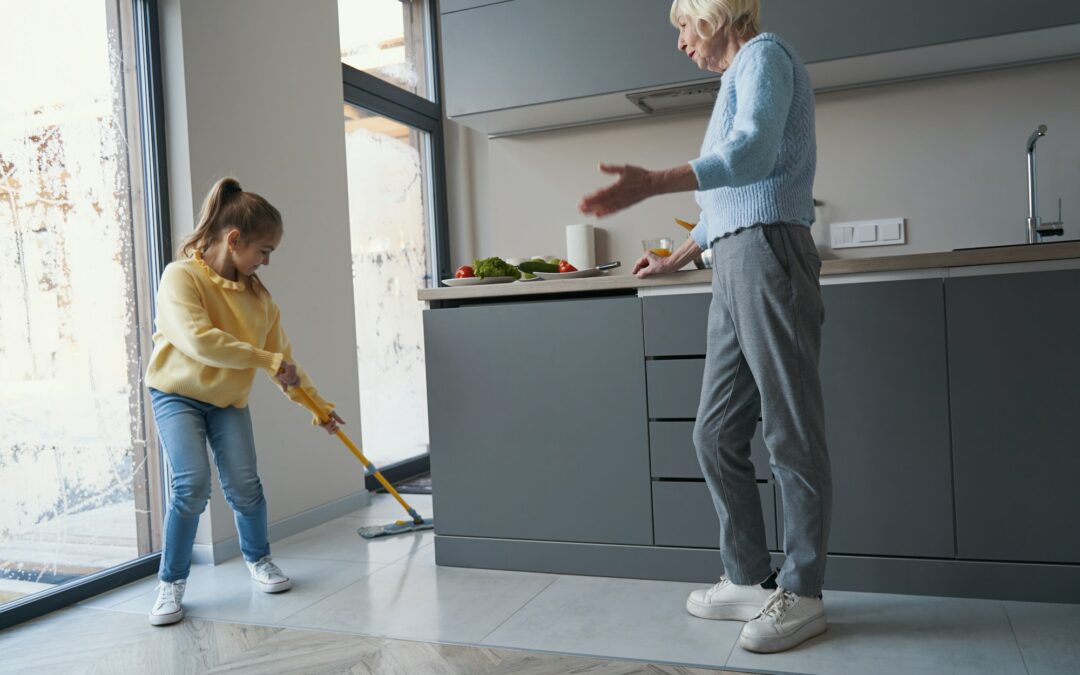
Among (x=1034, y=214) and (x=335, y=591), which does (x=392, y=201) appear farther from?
(x=1034, y=214)

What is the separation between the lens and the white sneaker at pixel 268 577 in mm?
2420

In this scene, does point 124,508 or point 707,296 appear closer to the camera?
point 707,296

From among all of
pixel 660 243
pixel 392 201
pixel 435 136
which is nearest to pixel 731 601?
pixel 660 243

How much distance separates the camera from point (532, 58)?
2941 mm

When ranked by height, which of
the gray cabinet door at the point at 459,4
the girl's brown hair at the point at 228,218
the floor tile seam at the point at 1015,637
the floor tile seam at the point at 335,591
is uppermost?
the gray cabinet door at the point at 459,4

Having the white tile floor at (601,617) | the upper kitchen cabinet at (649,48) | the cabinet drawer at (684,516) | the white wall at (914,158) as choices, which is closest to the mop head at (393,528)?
the white tile floor at (601,617)

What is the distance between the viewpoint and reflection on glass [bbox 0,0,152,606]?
232cm

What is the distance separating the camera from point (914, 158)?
2.91 metres

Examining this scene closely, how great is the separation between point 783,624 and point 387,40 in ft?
11.1

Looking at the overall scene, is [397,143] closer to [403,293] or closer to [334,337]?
[403,293]

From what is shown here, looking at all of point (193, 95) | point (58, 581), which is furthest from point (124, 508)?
point (193, 95)

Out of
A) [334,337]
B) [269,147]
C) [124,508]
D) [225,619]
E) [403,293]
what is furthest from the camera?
[403,293]

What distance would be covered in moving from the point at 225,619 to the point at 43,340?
0.90 meters

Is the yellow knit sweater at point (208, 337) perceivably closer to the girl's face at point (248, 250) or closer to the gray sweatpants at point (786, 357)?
the girl's face at point (248, 250)
